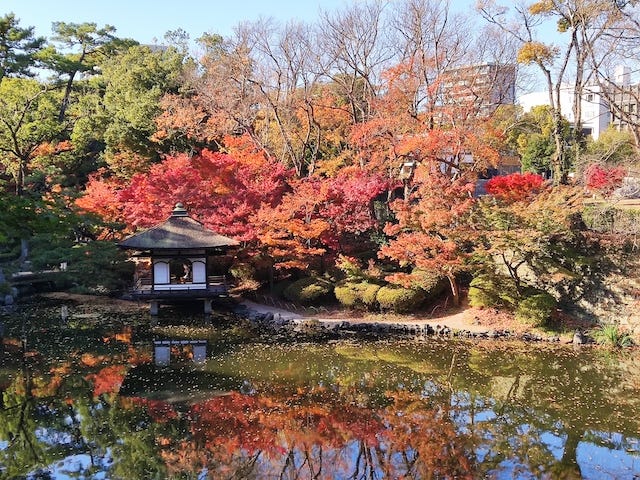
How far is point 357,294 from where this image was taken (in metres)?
16.0

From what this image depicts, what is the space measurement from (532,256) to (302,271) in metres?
7.46

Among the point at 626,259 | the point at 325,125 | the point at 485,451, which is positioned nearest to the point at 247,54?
the point at 325,125

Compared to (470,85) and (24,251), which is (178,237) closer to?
(24,251)

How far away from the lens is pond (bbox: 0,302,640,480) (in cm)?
735

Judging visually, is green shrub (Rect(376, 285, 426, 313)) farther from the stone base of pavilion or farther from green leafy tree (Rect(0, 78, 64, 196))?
green leafy tree (Rect(0, 78, 64, 196))

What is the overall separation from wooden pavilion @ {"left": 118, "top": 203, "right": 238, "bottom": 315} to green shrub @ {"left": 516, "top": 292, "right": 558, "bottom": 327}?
27.0ft

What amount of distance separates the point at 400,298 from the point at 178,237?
6.78 meters

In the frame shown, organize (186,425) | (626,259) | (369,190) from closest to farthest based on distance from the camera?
1. (186,425)
2. (626,259)
3. (369,190)

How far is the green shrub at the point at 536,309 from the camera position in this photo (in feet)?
45.1

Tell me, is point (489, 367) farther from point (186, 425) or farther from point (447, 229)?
point (186, 425)

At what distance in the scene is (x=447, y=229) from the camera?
14414mm

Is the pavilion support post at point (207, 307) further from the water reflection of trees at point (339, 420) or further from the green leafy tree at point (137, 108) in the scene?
the green leafy tree at point (137, 108)

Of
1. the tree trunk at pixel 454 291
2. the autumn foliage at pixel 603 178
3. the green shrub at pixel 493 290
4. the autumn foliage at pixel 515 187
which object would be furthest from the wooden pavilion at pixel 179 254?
the autumn foliage at pixel 603 178

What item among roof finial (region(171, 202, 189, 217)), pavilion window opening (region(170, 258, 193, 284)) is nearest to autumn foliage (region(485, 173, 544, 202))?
roof finial (region(171, 202, 189, 217))
